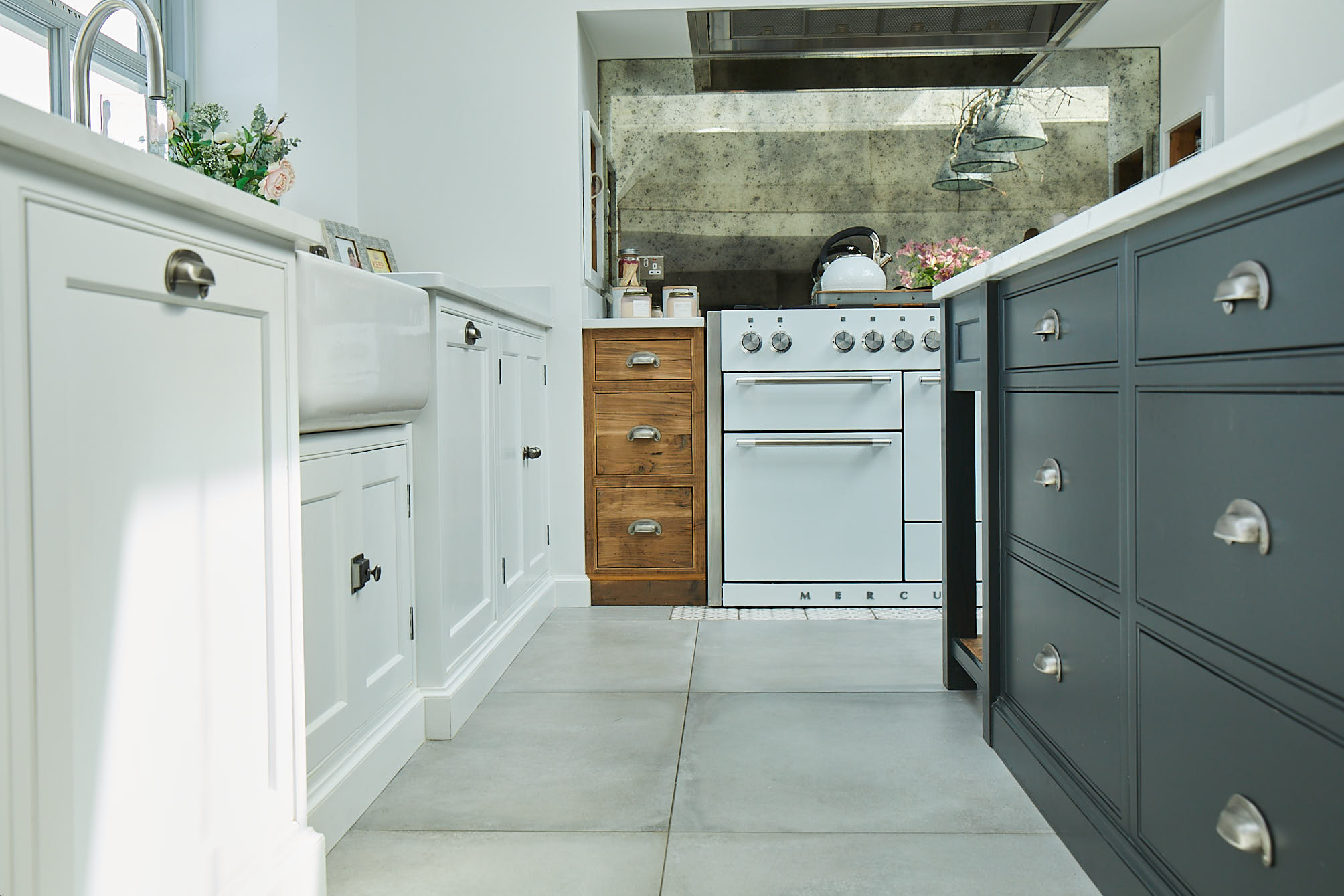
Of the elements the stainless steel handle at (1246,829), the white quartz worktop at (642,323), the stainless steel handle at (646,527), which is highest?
the white quartz worktop at (642,323)

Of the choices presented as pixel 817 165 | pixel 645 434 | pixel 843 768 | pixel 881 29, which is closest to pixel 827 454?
pixel 645 434

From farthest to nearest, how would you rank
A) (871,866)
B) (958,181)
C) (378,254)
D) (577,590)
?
1. (958,181)
2. (577,590)
3. (378,254)
4. (871,866)

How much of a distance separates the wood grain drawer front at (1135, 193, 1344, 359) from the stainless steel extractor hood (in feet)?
7.44

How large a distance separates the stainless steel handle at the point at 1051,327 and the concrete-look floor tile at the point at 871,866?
0.76 meters

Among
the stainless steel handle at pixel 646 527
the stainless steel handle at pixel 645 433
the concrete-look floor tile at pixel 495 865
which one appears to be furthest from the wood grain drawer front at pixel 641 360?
the concrete-look floor tile at pixel 495 865

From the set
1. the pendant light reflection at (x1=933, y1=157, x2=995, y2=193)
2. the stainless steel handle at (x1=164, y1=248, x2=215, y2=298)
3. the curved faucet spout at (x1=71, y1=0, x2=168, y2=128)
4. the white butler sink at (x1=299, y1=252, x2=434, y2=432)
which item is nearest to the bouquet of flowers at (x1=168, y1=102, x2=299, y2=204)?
the white butler sink at (x1=299, y1=252, x2=434, y2=432)

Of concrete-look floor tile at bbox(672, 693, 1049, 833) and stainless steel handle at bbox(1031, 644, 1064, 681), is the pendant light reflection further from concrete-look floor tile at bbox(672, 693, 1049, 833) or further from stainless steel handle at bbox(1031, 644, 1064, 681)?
stainless steel handle at bbox(1031, 644, 1064, 681)

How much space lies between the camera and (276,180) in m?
1.73

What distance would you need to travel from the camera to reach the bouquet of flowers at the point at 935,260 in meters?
3.48

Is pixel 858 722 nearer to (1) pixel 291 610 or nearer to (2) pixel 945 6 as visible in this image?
(1) pixel 291 610

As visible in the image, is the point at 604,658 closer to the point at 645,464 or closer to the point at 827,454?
the point at 645,464

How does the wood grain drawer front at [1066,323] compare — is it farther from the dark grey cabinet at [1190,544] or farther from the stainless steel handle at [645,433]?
the stainless steel handle at [645,433]

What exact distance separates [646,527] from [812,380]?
0.73 meters

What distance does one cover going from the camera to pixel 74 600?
823mm
